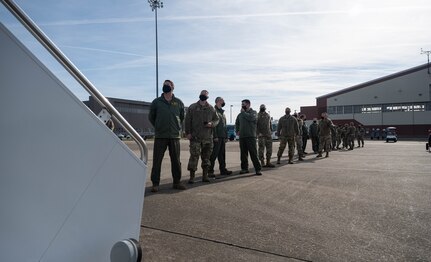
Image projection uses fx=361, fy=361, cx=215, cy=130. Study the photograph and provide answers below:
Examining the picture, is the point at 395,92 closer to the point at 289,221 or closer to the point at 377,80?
the point at 377,80

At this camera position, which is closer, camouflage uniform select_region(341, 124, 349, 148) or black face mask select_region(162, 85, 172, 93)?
black face mask select_region(162, 85, 172, 93)

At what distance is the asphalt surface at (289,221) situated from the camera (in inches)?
143

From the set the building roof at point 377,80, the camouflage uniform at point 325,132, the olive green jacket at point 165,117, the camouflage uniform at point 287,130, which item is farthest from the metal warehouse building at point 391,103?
the olive green jacket at point 165,117

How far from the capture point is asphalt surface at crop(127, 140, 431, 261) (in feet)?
11.9

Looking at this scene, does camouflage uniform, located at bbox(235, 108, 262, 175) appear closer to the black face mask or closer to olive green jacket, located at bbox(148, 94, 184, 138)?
olive green jacket, located at bbox(148, 94, 184, 138)

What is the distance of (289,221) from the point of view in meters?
4.75

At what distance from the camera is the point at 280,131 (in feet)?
42.5

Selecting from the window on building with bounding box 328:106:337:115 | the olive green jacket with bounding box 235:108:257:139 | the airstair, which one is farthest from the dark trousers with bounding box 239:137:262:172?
the window on building with bounding box 328:106:337:115

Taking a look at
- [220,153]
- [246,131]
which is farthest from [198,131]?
[246,131]

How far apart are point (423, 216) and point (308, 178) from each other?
12.0 ft

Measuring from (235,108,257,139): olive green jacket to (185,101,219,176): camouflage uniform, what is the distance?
178 cm

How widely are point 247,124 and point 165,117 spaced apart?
3473 millimetres

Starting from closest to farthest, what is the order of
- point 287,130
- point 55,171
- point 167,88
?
point 55,171, point 167,88, point 287,130

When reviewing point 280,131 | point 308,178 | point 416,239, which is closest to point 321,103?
point 280,131
